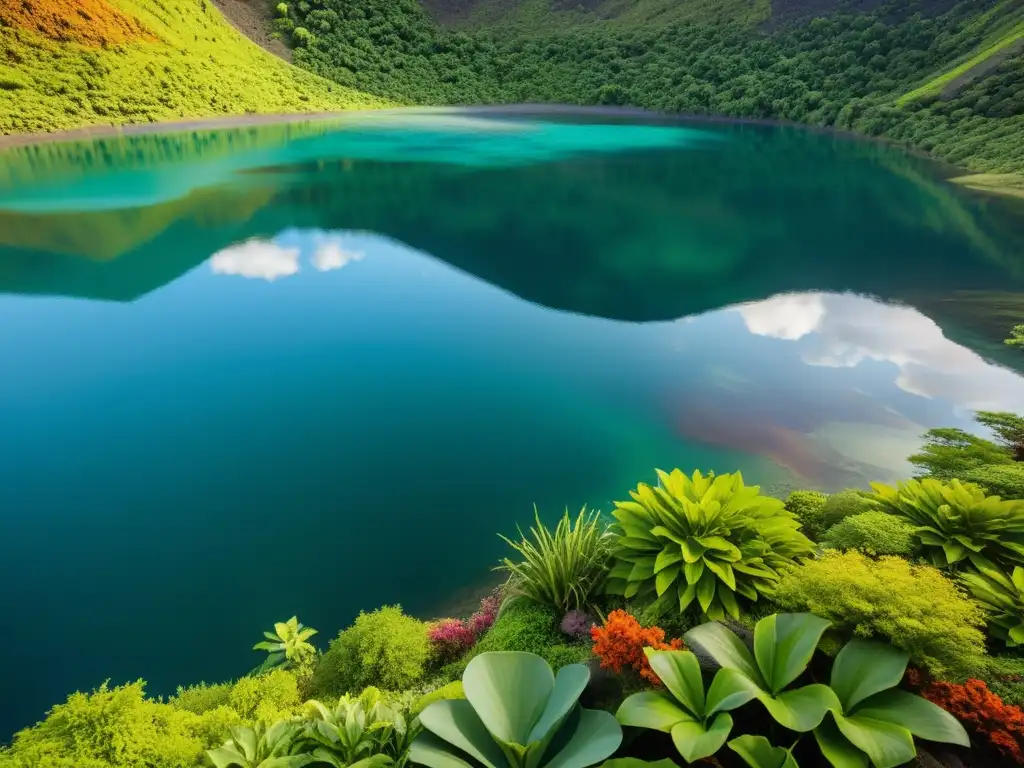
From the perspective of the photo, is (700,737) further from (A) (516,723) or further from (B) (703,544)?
(B) (703,544)

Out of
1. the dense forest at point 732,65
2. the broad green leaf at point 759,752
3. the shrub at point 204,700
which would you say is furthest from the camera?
the dense forest at point 732,65

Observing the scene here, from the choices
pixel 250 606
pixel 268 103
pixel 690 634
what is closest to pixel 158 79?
pixel 268 103

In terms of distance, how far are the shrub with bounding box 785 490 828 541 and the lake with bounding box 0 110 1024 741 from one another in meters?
2.98

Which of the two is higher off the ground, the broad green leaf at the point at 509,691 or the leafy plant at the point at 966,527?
the leafy plant at the point at 966,527

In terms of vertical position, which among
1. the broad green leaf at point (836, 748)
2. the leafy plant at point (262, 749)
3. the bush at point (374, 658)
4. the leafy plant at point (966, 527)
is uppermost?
the leafy plant at point (966, 527)

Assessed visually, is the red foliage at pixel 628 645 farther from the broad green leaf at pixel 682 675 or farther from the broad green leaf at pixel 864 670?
the broad green leaf at pixel 864 670

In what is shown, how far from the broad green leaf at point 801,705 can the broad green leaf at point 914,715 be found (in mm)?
219

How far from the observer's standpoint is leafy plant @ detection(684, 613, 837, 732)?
3002 millimetres

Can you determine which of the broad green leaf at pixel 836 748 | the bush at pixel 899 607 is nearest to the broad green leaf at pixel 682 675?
the broad green leaf at pixel 836 748

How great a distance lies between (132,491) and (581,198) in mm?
22882

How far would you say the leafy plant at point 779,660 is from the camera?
3.00 meters

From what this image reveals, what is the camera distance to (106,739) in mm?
3213

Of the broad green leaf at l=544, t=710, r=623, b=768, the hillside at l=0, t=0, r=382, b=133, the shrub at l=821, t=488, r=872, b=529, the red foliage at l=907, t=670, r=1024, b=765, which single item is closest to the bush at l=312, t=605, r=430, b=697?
the broad green leaf at l=544, t=710, r=623, b=768

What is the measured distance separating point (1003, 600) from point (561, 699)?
2797mm
